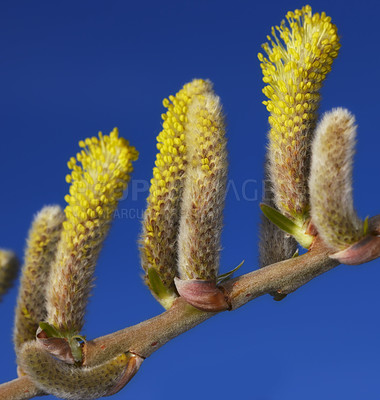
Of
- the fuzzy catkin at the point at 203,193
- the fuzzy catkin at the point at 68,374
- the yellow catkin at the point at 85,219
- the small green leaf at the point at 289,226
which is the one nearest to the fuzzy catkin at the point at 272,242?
the small green leaf at the point at 289,226

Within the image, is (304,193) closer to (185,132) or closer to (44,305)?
(185,132)

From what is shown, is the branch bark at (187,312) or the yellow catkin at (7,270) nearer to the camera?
the branch bark at (187,312)

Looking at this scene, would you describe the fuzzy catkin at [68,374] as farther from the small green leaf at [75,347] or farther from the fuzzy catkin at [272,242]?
the fuzzy catkin at [272,242]

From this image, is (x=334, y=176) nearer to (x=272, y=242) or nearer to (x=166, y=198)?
(x=272, y=242)

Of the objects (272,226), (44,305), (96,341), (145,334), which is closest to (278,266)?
(272,226)

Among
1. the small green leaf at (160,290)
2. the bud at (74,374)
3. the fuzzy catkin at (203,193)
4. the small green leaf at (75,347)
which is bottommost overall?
the bud at (74,374)
